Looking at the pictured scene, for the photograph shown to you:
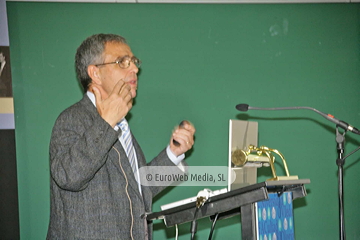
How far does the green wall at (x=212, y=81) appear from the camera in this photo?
279 cm

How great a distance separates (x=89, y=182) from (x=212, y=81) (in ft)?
4.49

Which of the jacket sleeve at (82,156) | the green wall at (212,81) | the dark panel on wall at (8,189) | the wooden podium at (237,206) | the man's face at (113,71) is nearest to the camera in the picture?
the wooden podium at (237,206)

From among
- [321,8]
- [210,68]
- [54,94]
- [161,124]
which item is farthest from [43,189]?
[321,8]

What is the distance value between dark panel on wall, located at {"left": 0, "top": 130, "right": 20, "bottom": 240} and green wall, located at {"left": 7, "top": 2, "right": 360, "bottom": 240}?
12 cm

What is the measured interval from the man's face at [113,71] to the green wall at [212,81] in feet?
2.14

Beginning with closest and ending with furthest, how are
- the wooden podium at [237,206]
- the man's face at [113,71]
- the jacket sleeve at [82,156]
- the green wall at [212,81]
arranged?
the wooden podium at [237,206] < the jacket sleeve at [82,156] < the man's face at [113,71] < the green wall at [212,81]

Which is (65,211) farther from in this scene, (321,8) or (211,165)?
(321,8)

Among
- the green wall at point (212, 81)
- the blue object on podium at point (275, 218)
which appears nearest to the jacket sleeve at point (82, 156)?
the blue object on podium at point (275, 218)

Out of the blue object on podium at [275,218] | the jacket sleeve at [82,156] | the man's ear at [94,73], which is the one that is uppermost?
the man's ear at [94,73]

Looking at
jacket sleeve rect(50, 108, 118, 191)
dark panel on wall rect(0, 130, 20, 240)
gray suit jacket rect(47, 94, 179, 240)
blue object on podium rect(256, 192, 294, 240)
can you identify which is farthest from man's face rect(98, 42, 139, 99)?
blue object on podium rect(256, 192, 294, 240)

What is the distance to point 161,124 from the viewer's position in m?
2.93

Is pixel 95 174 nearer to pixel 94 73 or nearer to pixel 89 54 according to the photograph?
pixel 94 73

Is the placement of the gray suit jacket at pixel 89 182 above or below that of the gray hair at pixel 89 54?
below

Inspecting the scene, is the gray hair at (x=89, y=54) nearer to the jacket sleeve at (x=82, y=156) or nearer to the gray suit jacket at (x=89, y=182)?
the gray suit jacket at (x=89, y=182)
